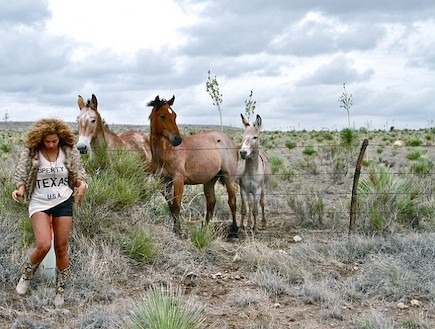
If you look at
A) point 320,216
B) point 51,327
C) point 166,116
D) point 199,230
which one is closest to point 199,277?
point 199,230

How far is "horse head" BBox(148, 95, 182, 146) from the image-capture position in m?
9.02

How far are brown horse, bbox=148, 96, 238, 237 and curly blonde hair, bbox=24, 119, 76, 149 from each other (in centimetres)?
290

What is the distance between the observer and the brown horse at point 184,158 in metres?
9.10

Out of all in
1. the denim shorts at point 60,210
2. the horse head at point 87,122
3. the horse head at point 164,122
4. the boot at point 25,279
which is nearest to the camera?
the denim shorts at point 60,210

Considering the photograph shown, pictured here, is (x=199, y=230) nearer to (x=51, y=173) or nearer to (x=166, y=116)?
(x=166, y=116)

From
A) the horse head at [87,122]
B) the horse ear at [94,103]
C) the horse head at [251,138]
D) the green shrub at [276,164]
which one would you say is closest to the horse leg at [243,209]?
the horse head at [251,138]

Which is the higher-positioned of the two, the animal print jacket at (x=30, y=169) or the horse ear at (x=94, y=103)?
the horse ear at (x=94, y=103)

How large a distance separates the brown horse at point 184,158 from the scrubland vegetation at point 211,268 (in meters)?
0.36

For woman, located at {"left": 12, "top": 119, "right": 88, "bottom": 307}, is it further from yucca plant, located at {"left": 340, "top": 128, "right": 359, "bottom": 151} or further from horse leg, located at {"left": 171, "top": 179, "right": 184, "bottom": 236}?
yucca plant, located at {"left": 340, "top": 128, "right": 359, "bottom": 151}

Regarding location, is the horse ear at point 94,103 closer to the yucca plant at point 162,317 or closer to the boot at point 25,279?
the boot at point 25,279

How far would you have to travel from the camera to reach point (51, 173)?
608 centimetres

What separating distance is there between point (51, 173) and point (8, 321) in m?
1.58

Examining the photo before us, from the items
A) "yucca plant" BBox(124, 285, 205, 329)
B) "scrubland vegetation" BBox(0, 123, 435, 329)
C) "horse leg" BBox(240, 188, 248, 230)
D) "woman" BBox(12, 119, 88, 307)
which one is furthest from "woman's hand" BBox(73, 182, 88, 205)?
"horse leg" BBox(240, 188, 248, 230)

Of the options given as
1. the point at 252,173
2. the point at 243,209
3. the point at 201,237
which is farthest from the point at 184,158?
the point at 243,209
